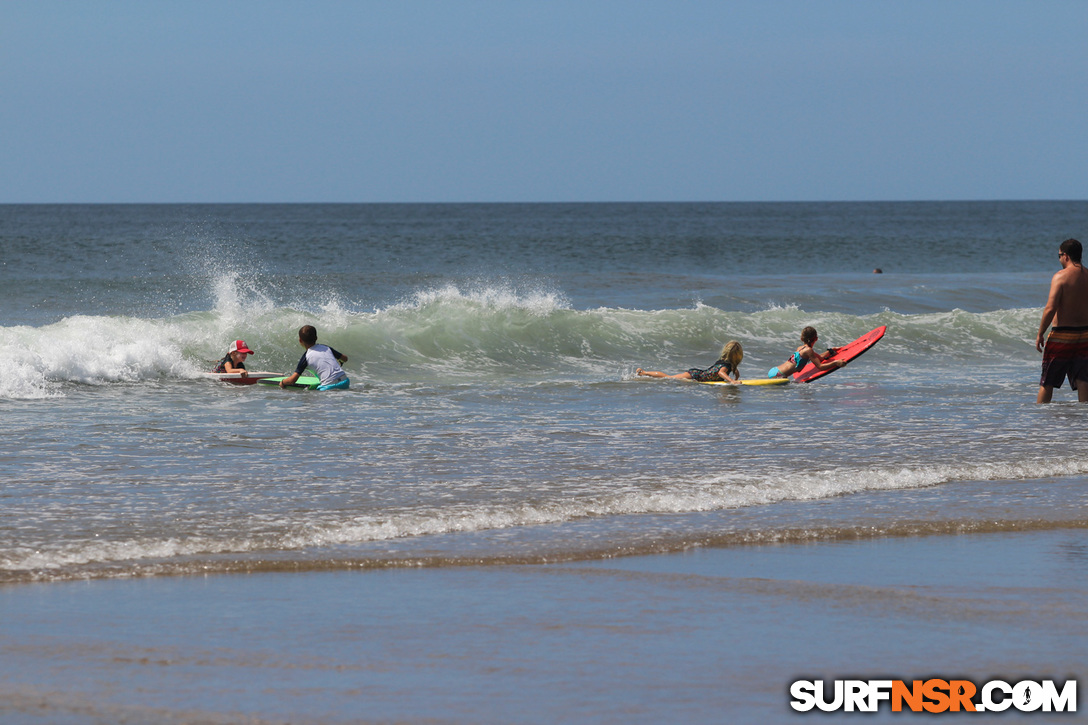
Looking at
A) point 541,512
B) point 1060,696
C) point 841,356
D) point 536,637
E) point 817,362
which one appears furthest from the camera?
point 841,356

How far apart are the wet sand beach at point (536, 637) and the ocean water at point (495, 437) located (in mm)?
472

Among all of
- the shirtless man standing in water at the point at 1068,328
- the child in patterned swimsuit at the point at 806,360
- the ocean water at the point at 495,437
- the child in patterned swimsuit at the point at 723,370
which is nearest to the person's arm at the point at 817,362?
the child in patterned swimsuit at the point at 806,360

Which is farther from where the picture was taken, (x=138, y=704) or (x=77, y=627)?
(x=77, y=627)

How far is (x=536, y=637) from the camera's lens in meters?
4.60

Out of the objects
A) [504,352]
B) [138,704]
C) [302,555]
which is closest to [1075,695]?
[138,704]

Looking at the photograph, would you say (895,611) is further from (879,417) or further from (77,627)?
(879,417)

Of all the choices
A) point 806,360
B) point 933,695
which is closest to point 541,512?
point 933,695

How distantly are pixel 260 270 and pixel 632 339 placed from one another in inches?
956

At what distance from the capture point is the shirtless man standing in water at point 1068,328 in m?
11.4

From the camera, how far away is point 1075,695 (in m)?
3.95

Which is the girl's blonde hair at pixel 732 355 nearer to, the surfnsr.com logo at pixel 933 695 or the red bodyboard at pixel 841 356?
the red bodyboard at pixel 841 356

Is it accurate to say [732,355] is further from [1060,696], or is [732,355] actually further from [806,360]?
[1060,696]

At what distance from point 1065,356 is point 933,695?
881 centimetres

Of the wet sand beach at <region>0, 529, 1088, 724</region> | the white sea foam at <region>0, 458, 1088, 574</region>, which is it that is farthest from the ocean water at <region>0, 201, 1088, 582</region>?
the wet sand beach at <region>0, 529, 1088, 724</region>
